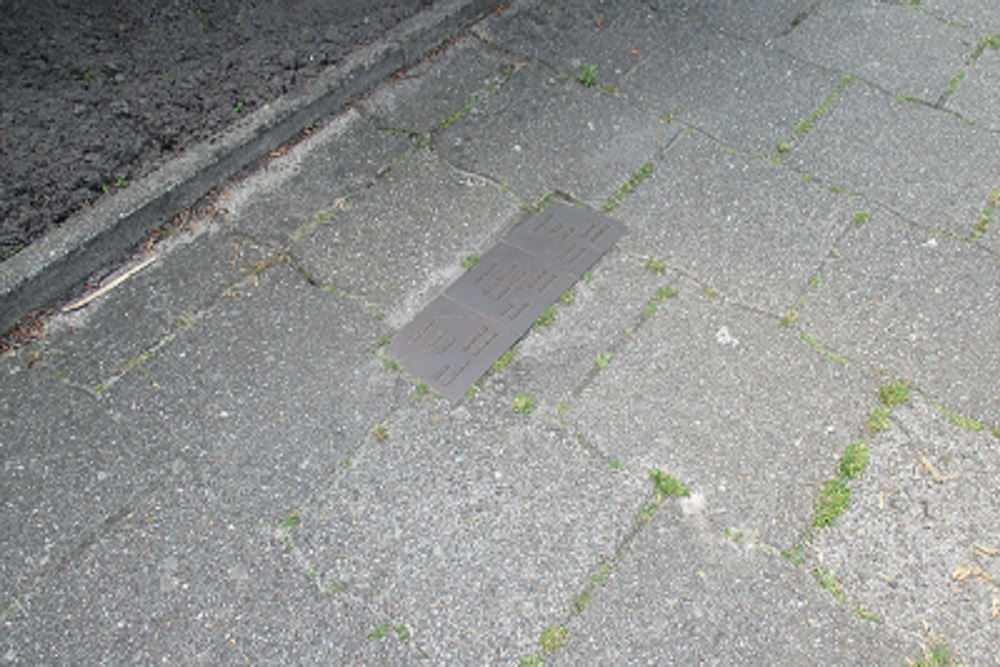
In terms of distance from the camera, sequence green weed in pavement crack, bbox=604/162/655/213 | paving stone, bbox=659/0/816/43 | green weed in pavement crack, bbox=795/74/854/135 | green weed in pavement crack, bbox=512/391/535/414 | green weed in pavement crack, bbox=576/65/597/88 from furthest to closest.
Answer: paving stone, bbox=659/0/816/43, green weed in pavement crack, bbox=576/65/597/88, green weed in pavement crack, bbox=795/74/854/135, green weed in pavement crack, bbox=604/162/655/213, green weed in pavement crack, bbox=512/391/535/414

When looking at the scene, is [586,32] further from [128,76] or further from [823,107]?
[128,76]

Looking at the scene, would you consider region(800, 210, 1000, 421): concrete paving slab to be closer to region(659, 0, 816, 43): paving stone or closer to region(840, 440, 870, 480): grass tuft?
region(840, 440, 870, 480): grass tuft

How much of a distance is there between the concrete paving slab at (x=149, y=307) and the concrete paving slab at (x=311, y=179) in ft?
0.41

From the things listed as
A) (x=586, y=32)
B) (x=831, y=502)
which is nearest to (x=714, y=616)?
(x=831, y=502)

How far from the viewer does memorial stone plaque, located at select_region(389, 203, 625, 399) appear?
104 inches

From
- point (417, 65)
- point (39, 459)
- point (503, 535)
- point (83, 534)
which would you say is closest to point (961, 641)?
point (503, 535)

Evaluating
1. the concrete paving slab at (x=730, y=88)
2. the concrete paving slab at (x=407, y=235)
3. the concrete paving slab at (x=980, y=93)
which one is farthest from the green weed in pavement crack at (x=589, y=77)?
the concrete paving slab at (x=980, y=93)

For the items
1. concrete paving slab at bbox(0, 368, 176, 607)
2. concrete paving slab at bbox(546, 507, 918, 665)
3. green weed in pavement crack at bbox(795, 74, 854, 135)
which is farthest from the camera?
green weed in pavement crack at bbox(795, 74, 854, 135)

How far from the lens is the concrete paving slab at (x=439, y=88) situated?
351 centimetres

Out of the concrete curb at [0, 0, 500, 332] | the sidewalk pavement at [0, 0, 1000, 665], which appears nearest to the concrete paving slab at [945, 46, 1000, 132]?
the sidewalk pavement at [0, 0, 1000, 665]

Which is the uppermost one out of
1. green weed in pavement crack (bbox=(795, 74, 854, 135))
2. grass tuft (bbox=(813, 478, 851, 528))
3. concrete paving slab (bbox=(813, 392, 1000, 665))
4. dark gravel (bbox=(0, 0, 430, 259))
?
dark gravel (bbox=(0, 0, 430, 259))

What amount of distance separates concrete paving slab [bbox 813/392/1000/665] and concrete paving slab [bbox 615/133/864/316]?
65cm

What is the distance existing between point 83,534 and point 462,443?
3.68 ft

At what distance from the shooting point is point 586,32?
397 cm
